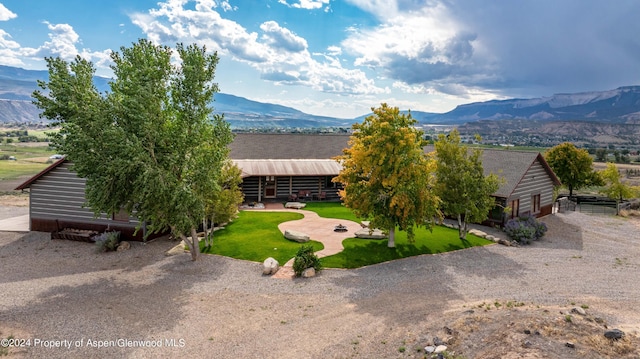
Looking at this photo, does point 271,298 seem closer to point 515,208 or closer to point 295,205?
point 295,205

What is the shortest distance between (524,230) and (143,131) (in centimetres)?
2444

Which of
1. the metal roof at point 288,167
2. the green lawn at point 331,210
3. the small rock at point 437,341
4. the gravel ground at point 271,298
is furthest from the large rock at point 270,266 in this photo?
the metal roof at point 288,167

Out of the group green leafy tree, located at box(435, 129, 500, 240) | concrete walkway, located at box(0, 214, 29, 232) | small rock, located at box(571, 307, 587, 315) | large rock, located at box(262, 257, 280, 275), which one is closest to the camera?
small rock, located at box(571, 307, 587, 315)

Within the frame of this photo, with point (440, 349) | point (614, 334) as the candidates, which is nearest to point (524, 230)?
point (614, 334)

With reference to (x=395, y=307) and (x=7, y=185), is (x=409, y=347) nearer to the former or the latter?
(x=395, y=307)

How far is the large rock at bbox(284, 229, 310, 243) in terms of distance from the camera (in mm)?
23844

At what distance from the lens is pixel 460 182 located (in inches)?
944

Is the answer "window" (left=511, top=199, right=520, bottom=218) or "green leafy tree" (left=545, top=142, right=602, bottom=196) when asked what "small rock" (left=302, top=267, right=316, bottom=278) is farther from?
"green leafy tree" (left=545, top=142, right=602, bottom=196)

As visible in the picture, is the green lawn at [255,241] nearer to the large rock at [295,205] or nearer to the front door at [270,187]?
the large rock at [295,205]

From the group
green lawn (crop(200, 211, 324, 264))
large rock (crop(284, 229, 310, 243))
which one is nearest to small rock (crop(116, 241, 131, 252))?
green lawn (crop(200, 211, 324, 264))

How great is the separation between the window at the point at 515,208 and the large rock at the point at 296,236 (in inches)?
689

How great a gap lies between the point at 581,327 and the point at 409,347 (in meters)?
5.67

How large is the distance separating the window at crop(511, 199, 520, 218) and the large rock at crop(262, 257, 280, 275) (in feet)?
67.9

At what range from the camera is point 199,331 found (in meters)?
13.8
